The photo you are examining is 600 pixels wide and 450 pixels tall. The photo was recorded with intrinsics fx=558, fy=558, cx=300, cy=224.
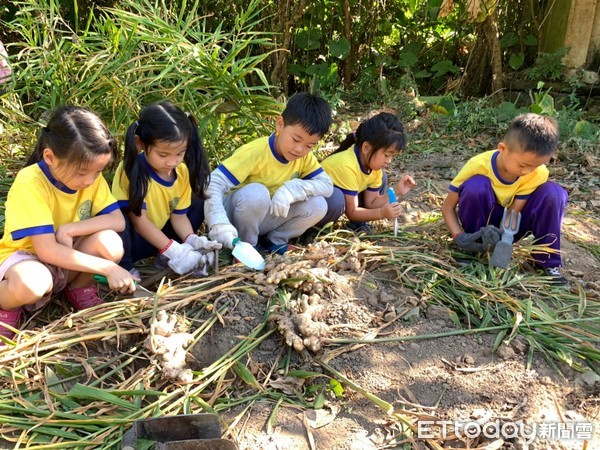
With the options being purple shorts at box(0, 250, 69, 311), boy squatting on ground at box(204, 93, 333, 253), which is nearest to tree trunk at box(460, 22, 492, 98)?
boy squatting on ground at box(204, 93, 333, 253)

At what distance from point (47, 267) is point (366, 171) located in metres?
Answer: 1.53

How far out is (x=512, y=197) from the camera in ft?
8.58

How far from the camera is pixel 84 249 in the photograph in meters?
2.08

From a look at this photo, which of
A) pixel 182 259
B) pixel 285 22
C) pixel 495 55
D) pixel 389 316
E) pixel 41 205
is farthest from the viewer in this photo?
pixel 495 55

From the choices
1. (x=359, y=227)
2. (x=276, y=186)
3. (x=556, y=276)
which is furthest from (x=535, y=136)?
(x=276, y=186)

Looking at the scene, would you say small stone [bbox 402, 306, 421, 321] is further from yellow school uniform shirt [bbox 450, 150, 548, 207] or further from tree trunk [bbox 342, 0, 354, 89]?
tree trunk [bbox 342, 0, 354, 89]

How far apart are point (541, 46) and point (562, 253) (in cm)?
348

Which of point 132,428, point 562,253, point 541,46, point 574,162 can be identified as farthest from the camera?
point 541,46

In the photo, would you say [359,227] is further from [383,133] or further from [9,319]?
[9,319]

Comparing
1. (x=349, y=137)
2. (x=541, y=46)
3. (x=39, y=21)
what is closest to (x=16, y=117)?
(x=39, y=21)

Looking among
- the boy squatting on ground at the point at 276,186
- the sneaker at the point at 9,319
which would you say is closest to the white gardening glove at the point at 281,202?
the boy squatting on ground at the point at 276,186

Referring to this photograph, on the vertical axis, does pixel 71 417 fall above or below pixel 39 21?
below

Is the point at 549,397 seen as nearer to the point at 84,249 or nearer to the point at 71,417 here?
the point at 71,417

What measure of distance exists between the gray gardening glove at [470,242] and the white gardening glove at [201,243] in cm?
112
